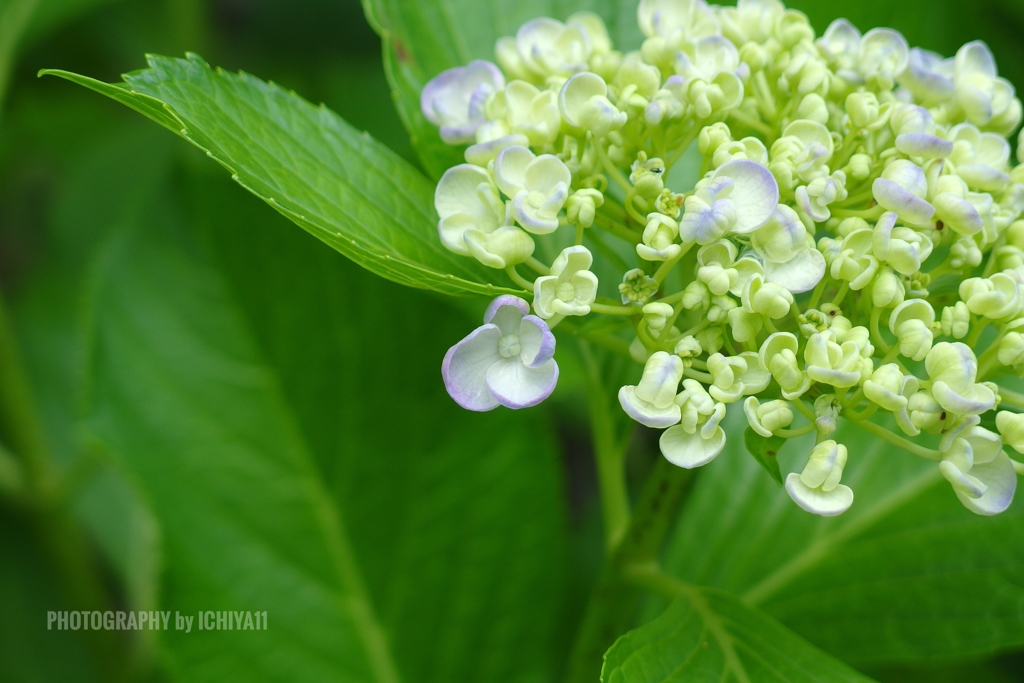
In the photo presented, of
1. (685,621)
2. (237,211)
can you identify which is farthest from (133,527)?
(685,621)

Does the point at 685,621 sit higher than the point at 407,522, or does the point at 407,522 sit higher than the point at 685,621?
the point at 685,621

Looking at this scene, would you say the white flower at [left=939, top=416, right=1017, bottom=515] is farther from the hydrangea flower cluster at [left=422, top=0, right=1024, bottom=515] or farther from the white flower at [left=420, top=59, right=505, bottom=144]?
the white flower at [left=420, top=59, right=505, bottom=144]

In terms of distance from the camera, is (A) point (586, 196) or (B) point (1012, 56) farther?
(B) point (1012, 56)

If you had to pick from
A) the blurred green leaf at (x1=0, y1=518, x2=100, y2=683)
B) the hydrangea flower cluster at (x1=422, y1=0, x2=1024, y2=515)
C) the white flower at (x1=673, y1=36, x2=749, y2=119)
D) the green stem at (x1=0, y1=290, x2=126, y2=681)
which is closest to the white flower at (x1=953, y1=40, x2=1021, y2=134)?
the hydrangea flower cluster at (x1=422, y1=0, x2=1024, y2=515)

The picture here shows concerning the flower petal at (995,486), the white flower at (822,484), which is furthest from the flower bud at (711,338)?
the flower petal at (995,486)

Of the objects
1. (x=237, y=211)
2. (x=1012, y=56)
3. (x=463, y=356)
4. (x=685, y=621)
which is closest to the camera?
(x=463, y=356)

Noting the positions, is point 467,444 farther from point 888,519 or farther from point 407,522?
point 888,519

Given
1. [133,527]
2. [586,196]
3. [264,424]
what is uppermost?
[586,196]
